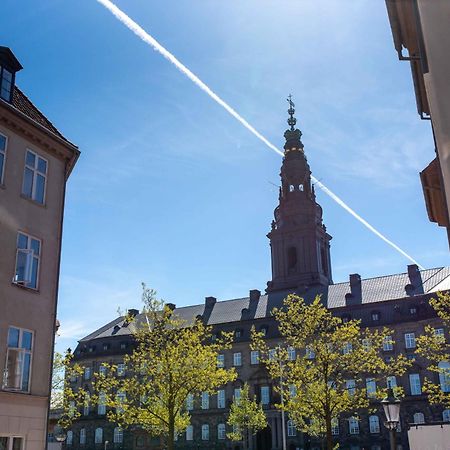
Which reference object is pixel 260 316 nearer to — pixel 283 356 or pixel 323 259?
pixel 323 259

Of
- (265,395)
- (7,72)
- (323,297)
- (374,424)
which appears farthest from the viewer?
(323,297)

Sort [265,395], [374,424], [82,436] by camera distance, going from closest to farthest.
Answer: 1. [374,424]
2. [265,395]
3. [82,436]

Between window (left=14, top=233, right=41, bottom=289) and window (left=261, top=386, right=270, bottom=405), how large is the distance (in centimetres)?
5406

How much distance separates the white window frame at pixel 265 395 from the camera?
6950 cm

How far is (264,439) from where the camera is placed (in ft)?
227

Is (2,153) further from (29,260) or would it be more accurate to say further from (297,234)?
(297,234)

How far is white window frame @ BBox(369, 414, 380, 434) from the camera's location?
203 feet

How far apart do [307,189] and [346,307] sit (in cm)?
2495

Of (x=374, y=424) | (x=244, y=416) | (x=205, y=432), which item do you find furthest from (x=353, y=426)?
(x=205, y=432)

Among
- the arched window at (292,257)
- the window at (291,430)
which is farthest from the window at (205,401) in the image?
the arched window at (292,257)

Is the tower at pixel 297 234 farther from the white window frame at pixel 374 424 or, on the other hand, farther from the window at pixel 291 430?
the white window frame at pixel 374 424

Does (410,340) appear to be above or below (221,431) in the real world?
above

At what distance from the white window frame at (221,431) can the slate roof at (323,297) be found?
1340cm

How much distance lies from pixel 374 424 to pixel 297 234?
31.1 metres
